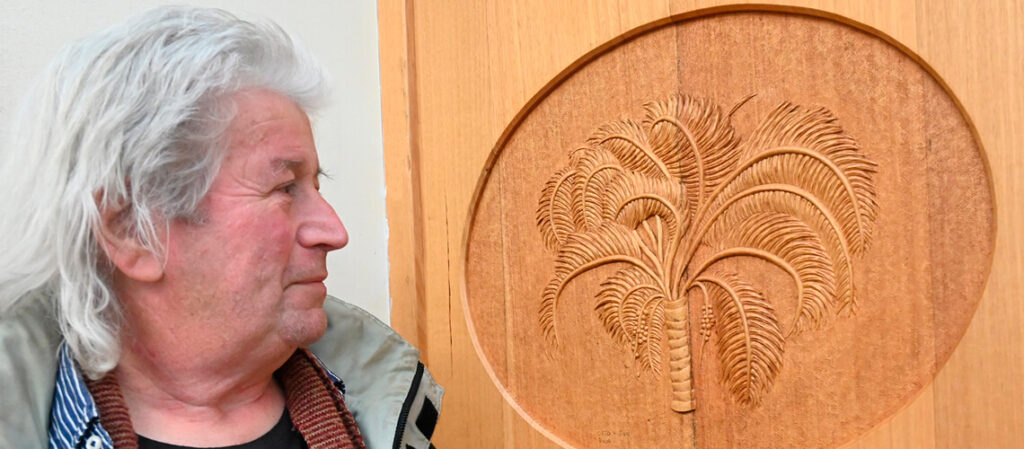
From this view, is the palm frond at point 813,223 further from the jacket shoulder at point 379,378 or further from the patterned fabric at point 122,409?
the patterned fabric at point 122,409

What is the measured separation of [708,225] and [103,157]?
0.76 m

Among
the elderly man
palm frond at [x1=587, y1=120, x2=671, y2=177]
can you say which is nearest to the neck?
the elderly man

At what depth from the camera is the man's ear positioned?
1.03 metres

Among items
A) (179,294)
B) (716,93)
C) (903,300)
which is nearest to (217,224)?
(179,294)

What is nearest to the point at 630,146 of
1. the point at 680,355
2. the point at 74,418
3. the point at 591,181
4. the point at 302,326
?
the point at 591,181

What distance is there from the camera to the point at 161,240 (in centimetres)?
104

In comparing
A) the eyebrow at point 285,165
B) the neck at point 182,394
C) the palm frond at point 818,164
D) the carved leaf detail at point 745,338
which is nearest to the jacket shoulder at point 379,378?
the neck at point 182,394

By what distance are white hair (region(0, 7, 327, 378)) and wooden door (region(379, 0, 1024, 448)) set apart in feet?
1.62

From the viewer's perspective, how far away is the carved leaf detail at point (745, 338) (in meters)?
1.22

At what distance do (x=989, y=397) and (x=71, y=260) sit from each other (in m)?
1.06

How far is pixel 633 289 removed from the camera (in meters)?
1.33

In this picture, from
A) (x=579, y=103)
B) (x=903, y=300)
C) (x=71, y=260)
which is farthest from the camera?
(x=579, y=103)

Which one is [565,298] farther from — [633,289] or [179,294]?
[179,294]

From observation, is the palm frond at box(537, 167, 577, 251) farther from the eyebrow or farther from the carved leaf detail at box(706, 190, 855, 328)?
the eyebrow
